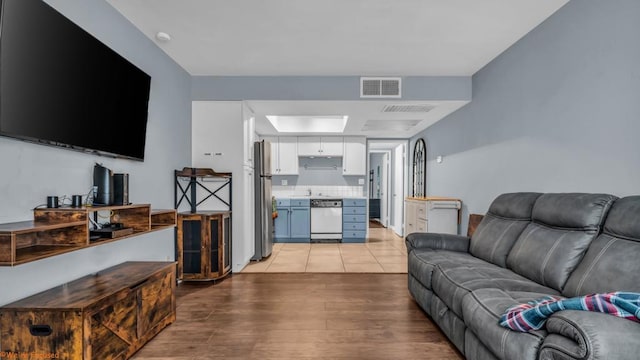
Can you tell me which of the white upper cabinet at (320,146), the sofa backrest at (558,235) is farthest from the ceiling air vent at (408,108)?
the sofa backrest at (558,235)

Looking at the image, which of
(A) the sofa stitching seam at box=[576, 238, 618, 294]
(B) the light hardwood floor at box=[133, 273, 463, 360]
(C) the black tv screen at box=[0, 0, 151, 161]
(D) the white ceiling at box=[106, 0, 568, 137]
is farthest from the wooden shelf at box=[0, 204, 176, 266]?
(A) the sofa stitching seam at box=[576, 238, 618, 294]

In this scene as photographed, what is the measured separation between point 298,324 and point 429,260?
1.26 m

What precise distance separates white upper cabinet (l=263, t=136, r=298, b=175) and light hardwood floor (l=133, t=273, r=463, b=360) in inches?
126

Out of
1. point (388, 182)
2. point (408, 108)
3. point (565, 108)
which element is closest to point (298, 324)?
point (565, 108)

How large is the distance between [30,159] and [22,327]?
0.91 meters

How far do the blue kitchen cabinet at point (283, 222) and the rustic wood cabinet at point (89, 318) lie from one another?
3.67 meters

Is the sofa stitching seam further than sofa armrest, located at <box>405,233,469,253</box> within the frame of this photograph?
No

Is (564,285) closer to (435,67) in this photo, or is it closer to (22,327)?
(435,67)

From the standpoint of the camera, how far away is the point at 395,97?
3895mm

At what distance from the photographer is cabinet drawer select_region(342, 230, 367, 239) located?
5.96 metres

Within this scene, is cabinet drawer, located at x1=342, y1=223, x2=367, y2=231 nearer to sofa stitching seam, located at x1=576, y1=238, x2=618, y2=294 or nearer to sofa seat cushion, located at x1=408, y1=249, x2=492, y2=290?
sofa seat cushion, located at x1=408, y1=249, x2=492, y2=290

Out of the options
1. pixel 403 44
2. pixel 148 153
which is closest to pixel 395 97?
pixel 403 44

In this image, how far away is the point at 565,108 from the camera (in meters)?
2.38

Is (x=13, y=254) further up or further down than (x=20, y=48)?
further down
